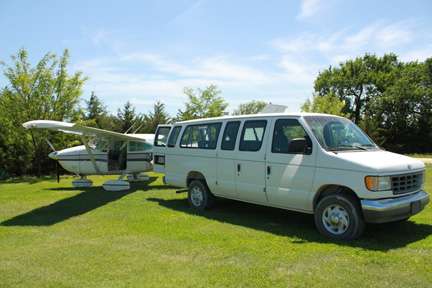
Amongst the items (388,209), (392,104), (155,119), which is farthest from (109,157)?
(392,104)

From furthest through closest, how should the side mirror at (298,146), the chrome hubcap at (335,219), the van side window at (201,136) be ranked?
1. the van side window at (201,136)
2. the side mirror at (298,146)
3. the chrome hubcap at (335,219)

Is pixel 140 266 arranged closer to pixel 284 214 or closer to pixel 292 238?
pixel 292 238

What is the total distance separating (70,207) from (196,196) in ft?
11.5

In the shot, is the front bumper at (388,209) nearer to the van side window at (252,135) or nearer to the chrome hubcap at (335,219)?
the chrome hubcap at (335,219)

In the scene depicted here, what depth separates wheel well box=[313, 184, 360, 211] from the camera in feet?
19.8

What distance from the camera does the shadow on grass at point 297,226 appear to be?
5855 mm

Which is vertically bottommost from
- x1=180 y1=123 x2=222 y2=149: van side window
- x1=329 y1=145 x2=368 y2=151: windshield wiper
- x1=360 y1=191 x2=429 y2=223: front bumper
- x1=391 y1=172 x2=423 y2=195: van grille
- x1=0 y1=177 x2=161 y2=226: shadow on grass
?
x1=0 y1=177 x2=161 y2=226: shadow on grass

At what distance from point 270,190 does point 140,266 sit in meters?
3.01

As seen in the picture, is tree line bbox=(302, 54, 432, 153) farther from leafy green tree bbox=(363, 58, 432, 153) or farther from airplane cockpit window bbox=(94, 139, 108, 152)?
→ airplane cockpit window bbox=(94, 139, 108, 152)

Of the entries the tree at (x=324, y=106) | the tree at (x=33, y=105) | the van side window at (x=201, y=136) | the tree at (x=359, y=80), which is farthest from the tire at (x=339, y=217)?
the tree at (x=359, y=80)

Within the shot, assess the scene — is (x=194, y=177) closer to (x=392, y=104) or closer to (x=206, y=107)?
(x=206, y=107)

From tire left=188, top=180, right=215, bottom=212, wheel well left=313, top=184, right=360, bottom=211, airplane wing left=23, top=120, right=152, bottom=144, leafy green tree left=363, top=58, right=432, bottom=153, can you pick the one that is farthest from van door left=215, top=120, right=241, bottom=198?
leafy green tree left=363, top=58, right=432, bottom=153

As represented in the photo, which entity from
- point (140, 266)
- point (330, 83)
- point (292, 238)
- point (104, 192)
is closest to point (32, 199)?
point (104, 192)

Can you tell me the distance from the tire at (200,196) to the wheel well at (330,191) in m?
2.98
